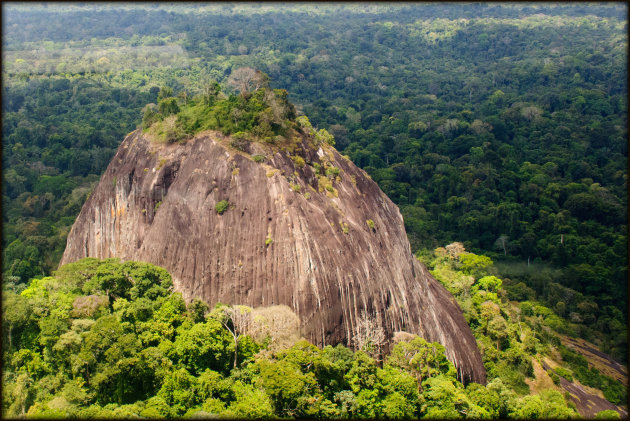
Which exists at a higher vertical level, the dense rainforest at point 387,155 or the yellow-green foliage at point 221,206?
the yellow-green foliage at point 221,206

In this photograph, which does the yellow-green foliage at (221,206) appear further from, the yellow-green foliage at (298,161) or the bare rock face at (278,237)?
the yellow-green foliage at (298,161)

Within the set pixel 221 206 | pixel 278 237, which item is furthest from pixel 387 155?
pixel 278 237

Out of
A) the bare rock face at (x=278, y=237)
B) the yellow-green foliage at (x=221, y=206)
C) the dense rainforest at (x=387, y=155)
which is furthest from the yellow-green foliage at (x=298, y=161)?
the dense rainforest at (x=387, y=155)

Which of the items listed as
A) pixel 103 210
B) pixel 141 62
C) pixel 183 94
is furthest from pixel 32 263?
pixel 141 62

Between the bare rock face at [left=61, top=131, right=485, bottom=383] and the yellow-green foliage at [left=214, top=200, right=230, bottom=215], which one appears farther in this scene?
the yellow-green foliage at [left=214, top=200, right=230, bottom=215]

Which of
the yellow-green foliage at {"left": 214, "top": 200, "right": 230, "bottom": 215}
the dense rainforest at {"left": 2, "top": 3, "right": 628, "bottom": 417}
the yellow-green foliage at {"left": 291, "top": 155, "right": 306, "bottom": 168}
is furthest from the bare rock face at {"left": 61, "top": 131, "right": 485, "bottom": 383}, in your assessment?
the dense rainforest at {"left": 2, "top": 3, "right": 628, "bottom": 417}

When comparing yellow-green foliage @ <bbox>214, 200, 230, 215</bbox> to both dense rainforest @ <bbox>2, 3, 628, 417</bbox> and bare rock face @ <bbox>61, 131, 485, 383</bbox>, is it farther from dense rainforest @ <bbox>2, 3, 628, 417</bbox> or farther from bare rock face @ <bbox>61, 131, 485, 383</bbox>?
dense rainforest @ <bbox>2, 3, 628, 417</bbox>

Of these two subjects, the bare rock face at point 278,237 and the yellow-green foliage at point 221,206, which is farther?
the yellow-green foliage at point 221,206
